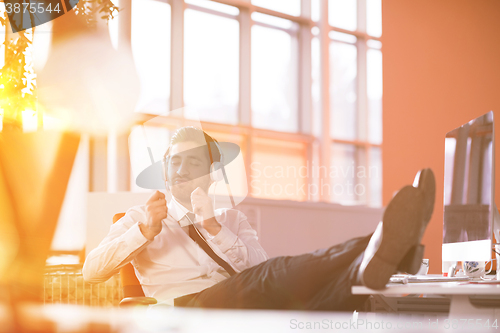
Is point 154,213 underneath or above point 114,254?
above

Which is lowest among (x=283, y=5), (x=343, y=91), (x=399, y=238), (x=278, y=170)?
(x=399, y=238)

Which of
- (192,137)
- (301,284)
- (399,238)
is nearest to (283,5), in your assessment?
(192,137)

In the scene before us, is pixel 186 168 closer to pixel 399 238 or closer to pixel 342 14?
pixel 399 238

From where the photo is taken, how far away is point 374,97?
6512 millimetres

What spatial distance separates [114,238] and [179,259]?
229 mm

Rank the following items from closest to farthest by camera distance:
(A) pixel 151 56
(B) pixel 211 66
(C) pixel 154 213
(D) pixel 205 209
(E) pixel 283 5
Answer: (C) pixel 154 213 → (D) pixel 205 209 → (A) pixel 151 56 → (B) pixel 211 66 → (E) pixel 283 5

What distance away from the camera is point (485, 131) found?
134 cm

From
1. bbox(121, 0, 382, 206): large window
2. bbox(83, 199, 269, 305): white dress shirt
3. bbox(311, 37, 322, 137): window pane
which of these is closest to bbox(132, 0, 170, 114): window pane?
bbox(121, 0, 382, 206): large window

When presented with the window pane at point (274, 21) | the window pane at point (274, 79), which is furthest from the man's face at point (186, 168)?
the window pane at point (274, 21)

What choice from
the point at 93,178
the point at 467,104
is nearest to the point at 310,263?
the point at 93,178

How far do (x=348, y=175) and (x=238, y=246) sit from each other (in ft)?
15.5

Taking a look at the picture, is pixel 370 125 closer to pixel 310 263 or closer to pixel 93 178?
pixel 93 178

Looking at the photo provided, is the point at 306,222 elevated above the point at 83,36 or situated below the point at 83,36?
below

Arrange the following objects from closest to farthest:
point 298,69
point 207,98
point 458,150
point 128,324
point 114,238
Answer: point 128,324
point 458,150
point 114,238
point 207,98
point 298,69
